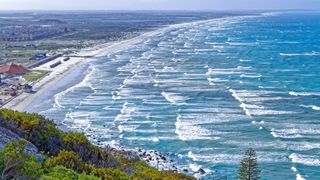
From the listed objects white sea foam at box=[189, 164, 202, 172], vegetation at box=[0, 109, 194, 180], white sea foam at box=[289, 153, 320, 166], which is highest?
vegetation at box=[0, 109, 194, 180]

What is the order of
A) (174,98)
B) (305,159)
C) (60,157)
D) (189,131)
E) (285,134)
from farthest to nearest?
(174,98)
(189,131)
(285,134)
(305,159)
(60,157)

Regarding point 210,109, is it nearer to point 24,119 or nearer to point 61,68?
point 24,119

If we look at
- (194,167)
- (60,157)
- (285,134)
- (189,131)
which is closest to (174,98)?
(189,131)

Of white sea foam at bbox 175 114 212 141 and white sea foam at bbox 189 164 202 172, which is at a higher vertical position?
white sea foam at bbox 175 114 212 141

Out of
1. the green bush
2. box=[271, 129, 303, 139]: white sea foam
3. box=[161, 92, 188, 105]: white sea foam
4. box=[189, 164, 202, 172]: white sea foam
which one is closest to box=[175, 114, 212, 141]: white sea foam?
box=[271, 129, 303, 139]: white sea foam

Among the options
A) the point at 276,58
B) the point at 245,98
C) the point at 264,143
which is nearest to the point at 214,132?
the point at 264,143

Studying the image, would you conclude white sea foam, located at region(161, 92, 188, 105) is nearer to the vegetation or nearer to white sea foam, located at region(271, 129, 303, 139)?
white sea foam, located at region(271, 129, 303, 139)

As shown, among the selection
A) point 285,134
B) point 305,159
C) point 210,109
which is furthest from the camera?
point 210,109
